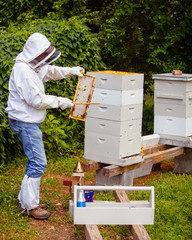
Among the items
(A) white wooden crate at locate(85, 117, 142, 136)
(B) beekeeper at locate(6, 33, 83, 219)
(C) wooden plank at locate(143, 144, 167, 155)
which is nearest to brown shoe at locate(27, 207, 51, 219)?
(B) beekeeper at locate(6, 33, 83, 219)

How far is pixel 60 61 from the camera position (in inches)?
263

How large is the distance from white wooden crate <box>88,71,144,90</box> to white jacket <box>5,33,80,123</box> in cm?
79

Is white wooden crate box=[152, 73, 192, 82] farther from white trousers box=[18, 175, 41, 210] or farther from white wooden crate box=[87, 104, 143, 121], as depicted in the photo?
white trousers box=[18, 175, 41, 210]

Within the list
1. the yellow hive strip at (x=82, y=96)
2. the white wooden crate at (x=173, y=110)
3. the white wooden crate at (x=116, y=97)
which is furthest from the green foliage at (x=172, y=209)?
the yellow hive strip at (x=82, y=96)

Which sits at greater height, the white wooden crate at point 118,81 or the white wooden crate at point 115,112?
the white wooden crate at point 118,81

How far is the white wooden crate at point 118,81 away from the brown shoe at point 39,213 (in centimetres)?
147

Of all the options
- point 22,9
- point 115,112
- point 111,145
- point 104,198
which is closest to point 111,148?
point 111,145

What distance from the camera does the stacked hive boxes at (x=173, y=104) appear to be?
18.9 feet

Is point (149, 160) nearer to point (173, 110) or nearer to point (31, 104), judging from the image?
point (173, 110)

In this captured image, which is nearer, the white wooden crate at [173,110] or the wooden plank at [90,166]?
the wooden plank at [90,166]

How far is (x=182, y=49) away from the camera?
26.7 ft

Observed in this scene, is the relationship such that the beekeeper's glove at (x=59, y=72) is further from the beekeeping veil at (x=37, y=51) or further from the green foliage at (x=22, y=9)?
the green foliage at (x=22, y=9)

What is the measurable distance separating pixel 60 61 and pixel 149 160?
2.20 metres

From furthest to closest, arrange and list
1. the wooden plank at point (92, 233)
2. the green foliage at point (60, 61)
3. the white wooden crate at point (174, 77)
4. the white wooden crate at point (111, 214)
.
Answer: the green foliage at point (60, 61) → the white wooden crate at point (174, 77) → the wooden plank at point (92, 233) → the white wooden crate at point (111, 214)
